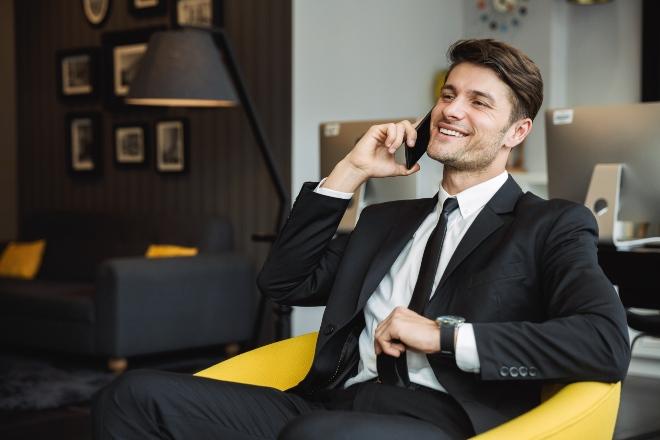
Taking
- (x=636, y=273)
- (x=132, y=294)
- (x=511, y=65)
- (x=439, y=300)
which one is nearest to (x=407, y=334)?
(x=439, y=300)

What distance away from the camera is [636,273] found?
3064 millimetres

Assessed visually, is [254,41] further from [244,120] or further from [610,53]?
[610,53]

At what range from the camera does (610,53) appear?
6.05 meters

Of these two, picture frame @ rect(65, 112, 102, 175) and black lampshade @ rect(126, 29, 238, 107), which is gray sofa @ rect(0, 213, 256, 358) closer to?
picture frame @ rect(65, 112, 102, 175)

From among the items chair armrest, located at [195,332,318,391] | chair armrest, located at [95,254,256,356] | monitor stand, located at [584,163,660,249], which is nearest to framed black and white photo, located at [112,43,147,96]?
chair armrest, located at [95,254,256,356]

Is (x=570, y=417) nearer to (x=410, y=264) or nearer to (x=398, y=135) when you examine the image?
(x=410, y=264)

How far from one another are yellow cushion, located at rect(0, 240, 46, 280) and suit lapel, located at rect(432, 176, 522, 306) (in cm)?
500

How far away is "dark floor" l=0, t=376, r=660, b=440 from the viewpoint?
12.8 ft

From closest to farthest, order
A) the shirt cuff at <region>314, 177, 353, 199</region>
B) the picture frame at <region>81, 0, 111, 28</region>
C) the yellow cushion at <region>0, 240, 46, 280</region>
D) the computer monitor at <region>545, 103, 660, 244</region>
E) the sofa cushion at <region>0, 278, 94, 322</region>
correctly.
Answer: the shirt cuff at <region>314, 177, 353, 199</region> → the computer monitor at <region>545, 103, 660, 244</region> → the sofa cushion at <region>0, 278, 94, 322</region> → the yellow cushion at <region>0, 240, 46, 280</region> → the picture frame at <region>81, 0, 111, 28</region>

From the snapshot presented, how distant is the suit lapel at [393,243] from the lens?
7.19ft

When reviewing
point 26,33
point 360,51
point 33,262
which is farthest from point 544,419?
point 26,33

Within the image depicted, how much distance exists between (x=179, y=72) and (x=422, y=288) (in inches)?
113

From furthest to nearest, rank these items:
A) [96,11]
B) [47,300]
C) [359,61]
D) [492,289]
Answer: [96,11]
[359,61]
[47,300]
[492,289]

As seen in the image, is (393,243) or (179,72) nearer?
(393,243)
